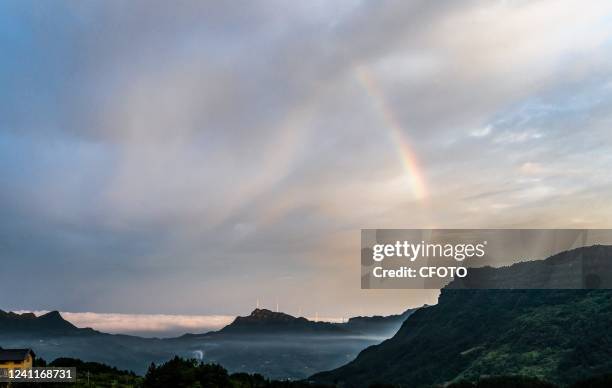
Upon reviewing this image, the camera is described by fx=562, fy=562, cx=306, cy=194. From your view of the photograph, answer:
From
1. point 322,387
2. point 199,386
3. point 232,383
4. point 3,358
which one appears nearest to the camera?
point 199,386

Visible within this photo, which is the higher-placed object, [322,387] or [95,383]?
[95,383]

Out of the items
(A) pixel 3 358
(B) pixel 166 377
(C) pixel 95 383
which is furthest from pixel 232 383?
(A) pixel 3 358

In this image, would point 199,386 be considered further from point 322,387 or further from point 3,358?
point 322,387

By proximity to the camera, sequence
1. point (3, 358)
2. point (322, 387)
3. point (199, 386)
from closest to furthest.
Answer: point (199, 386), point (3, 358), point (322, 387)

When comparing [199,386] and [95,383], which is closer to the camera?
[199,386]

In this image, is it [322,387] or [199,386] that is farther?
[322,387]

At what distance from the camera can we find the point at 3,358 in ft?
414

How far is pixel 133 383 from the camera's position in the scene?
389 ft

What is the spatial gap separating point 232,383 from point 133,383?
21909mm

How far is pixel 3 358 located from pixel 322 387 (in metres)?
98.9

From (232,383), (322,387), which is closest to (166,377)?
(232,383)

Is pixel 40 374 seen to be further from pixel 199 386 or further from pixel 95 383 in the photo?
pixel 199 386

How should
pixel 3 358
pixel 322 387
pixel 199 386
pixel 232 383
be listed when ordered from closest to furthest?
pixel 199 386 < pixel 232 383 < pixel 3 358 < pixel 322 387

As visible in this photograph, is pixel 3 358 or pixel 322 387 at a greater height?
pixel 3 358
